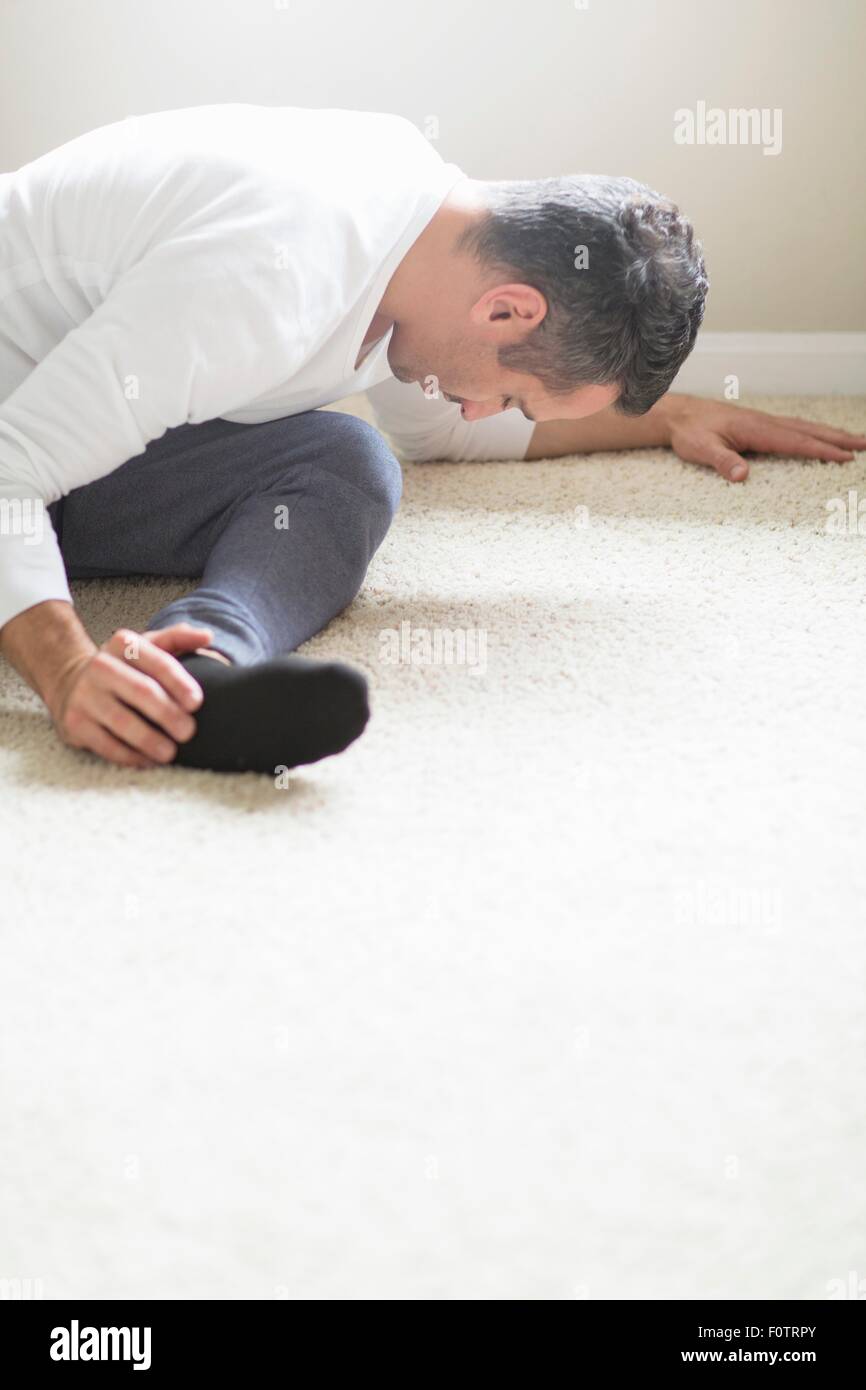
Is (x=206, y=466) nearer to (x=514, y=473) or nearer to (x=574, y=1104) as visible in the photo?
(x=514, y=473)

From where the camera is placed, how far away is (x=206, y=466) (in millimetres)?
1075

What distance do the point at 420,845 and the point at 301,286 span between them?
42 centimetres

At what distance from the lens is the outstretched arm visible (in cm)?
150

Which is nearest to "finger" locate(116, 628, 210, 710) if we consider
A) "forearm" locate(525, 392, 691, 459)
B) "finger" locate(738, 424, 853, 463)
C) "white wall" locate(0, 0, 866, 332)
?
"forearm" locate(525, 392, 691, 459)

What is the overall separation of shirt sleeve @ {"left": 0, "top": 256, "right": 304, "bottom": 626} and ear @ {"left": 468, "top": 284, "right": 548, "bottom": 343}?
193 millimetres

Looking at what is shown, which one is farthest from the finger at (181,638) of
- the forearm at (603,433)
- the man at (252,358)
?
the forearm at (603,433)

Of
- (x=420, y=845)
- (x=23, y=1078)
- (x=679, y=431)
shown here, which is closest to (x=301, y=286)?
(x=420, y=845)

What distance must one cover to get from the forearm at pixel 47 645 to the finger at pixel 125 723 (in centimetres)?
4

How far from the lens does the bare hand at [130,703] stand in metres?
0.80

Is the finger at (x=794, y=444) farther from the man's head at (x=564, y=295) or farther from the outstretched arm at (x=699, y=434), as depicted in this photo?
the man's head at (x=564, y=295)

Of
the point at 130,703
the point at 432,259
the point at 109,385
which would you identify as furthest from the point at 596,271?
the point at 130,703

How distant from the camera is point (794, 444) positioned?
1504 mm

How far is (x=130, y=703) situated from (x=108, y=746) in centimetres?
3

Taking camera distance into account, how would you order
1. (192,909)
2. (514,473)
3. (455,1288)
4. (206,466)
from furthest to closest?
1. (514,473)
2. (206,466)
3. (192,909)
4. (455,1288)
